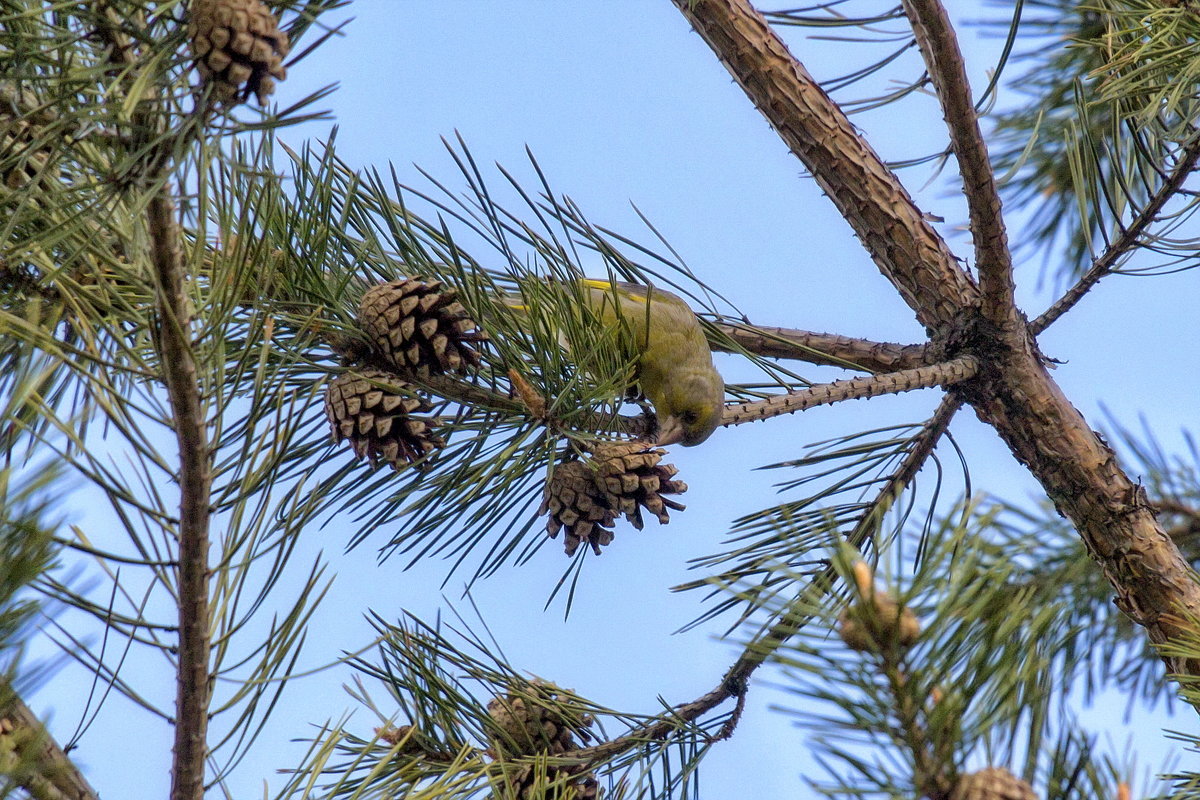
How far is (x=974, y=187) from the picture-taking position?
1.63 meters

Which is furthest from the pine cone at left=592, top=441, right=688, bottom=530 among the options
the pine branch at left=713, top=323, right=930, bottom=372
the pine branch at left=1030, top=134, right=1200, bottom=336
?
the pine branch at left=1030, top=134, right=1200, bottom=336

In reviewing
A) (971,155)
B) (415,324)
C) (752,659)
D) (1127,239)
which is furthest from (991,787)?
(1127,239)

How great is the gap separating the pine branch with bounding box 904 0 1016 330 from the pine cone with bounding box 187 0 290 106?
946 millimetres

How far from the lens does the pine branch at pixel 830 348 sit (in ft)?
6.29

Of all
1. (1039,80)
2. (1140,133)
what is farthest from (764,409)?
(1039,80)

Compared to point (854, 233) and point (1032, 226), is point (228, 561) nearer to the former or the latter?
point (854, 233)

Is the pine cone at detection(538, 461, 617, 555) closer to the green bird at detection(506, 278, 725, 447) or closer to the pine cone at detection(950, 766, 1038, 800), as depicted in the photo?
the green bird at detection(506, 278, 725, 447)

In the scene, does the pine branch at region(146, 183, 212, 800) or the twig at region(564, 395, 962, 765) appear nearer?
the pine branch at region(146, 183, 212, 800)

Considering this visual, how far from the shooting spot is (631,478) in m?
1.49

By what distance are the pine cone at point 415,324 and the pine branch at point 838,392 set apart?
0.44 m

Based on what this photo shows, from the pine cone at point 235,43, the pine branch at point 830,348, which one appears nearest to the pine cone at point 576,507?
the pine branch at point 830,348

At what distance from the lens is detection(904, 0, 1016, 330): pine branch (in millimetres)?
1511

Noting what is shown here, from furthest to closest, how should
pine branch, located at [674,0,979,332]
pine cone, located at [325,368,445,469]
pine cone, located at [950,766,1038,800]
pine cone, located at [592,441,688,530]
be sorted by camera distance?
pine branch, located at [674,0,979,332] → pine cone, located at [592,441,688,530] → pine cone, located at [325,368,445,469] → pine cone, located at [950,766,1038,800]

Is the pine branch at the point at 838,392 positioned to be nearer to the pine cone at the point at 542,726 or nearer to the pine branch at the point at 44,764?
the pine cone at the point at 542,726
